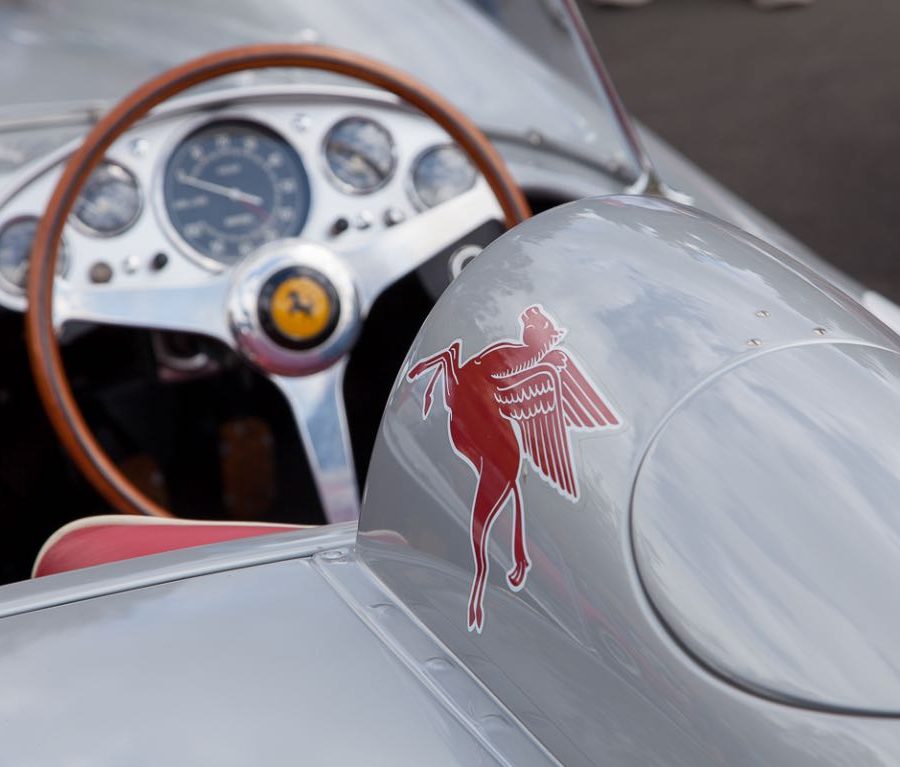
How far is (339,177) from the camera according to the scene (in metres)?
2.07

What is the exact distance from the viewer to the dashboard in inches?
75.2

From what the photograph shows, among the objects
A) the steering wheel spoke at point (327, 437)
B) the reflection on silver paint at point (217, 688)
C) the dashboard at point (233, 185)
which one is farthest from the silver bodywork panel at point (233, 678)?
the dashboard at point (233, 185)

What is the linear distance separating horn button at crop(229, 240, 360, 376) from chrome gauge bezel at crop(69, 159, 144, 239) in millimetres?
246

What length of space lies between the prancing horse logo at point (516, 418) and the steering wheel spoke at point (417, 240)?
900 millimetres

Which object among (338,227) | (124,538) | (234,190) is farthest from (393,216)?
(124,538)

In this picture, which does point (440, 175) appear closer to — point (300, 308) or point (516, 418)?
point (300, 308)

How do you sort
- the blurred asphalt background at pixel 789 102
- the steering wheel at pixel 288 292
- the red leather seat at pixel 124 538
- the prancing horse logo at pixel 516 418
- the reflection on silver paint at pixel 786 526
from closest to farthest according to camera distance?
the reflection on silver paint at pixel 786 526, the prancing horse logo at pixel 516 418, the red leather seat at pixel 124 538, the steering wheel at pixel 288 292, the blurred asphalt background at pixel 789 102

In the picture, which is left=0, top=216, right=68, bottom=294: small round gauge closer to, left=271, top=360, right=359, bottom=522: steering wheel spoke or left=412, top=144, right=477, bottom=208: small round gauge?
left=271, top=360, right=359, bottom=522: steering wheel spoke

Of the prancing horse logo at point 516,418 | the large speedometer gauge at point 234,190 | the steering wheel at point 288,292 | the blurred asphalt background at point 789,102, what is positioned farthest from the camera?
the blurred asphalt background at point 789,102

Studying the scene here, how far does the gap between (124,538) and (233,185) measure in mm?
894

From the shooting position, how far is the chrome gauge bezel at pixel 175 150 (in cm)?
196

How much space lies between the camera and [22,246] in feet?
6.23

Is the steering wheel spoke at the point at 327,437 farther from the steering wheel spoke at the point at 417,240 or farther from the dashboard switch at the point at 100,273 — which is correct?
the dashboard switch at the point at 100,273

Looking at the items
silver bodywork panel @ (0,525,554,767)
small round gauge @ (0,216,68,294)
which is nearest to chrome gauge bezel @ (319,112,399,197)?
small round gauge @ (0,216,68,294)
